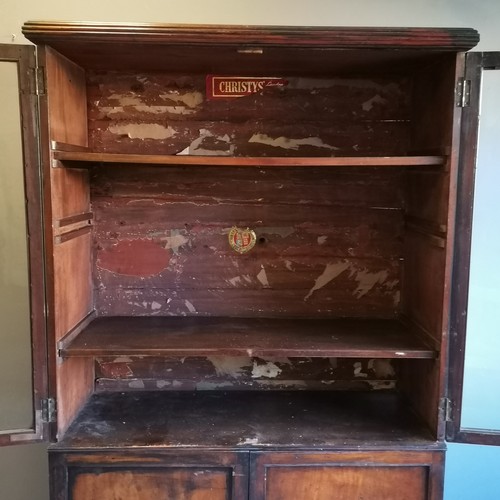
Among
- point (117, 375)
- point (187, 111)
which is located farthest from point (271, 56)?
point (117, 375)

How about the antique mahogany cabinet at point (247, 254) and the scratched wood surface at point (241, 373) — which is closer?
the antique mahogany cabinet at point (247, 254)

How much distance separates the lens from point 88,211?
204 centimetres

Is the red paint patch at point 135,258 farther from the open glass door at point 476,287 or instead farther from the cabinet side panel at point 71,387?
the open glass door at point 476,287

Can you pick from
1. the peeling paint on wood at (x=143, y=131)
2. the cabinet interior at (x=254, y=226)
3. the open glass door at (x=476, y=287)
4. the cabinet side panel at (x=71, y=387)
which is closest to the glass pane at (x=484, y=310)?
the open glass door at (x=476, y=287)

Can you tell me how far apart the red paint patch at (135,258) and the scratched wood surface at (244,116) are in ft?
1.16

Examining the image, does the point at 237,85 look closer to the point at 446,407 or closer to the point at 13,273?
the point at 13,273

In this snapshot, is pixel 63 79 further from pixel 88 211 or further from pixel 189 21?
pixel 189 21

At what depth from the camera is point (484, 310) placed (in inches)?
71.9

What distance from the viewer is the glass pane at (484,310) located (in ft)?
5.75

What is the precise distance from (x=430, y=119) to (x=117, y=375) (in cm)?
148

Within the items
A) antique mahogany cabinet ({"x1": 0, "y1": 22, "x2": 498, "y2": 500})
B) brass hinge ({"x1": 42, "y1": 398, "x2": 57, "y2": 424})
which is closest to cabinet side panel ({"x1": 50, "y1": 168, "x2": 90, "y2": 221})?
antique mahogany cabinet ({"x1": 0, "y1": 22, "x2": 498, "y2": 500})

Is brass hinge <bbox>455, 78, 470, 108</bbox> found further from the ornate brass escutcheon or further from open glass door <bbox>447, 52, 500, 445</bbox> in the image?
the ornate brass escutcheon

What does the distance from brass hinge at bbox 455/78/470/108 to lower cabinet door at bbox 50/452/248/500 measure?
125cm

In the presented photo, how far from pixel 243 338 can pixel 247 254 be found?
1.24 ft
